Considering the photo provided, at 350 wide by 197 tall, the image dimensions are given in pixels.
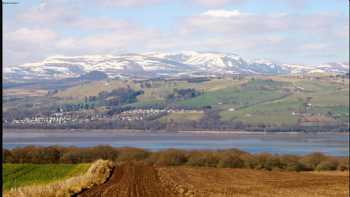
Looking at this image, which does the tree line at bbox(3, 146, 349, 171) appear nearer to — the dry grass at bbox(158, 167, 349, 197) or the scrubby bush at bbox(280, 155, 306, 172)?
the scrubby bush at bbox(280, 155, 306, 172)

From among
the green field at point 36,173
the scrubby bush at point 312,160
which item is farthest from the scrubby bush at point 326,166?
the green field at point 36,173

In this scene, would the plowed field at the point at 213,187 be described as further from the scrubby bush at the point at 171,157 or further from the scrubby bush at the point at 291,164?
the scrubby bush at the point at 171,157

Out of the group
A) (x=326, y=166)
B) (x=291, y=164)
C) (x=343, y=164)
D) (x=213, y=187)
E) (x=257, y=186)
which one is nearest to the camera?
(x=213, y=187)

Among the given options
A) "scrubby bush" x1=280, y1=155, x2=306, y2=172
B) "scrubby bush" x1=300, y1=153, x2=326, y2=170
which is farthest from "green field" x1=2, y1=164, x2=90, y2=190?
"scrubby bush" x1=300, y1=153, x2=326, y2=170

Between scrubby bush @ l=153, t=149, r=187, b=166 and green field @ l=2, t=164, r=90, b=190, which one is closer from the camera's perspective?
green field @ l=2, t=164, r=90, b=190

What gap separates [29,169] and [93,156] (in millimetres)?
23870

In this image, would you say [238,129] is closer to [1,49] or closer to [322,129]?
[322,129]

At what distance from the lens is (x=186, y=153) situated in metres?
75.2

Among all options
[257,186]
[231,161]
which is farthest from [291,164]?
[257,186]

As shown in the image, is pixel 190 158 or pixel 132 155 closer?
pixel 190 158

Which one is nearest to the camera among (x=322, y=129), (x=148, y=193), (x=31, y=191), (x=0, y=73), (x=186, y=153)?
(x=0, y=73)

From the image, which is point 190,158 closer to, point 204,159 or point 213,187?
point 204,159

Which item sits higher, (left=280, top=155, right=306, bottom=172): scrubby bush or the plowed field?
the plowed field

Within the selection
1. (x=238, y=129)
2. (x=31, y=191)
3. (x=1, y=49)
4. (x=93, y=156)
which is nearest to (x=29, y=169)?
(x=93, y=156)
